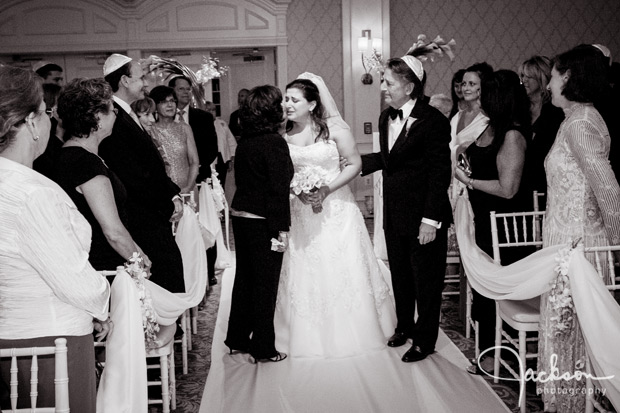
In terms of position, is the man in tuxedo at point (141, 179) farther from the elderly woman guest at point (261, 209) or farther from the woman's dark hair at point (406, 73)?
the woman's dark hair at point (406, 73)

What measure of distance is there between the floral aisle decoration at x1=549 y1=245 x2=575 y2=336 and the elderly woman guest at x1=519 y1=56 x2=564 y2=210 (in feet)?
3.19

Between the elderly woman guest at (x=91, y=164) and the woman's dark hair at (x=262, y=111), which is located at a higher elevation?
the woman's dark hair at (x=262, y=111)

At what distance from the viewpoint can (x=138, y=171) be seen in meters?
3.54

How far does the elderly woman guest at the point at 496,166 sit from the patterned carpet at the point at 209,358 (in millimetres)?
286

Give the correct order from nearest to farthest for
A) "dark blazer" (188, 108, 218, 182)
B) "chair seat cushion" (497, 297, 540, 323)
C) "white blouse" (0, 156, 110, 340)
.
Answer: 1. "white blouse" (0, 156, 110, 340)
2. "chair seat cushion" (497, 297, 540, 323)
3. "dark blazer" (188, 108, 218, 182)

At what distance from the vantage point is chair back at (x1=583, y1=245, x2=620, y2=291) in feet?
9.13

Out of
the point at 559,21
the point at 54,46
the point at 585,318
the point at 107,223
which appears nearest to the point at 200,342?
the point at 107,223

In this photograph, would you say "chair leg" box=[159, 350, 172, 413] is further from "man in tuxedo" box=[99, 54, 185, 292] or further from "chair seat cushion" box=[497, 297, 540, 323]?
"chair seat cushion" box=[497, 297, 540, 323]

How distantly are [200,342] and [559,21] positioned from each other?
840cm

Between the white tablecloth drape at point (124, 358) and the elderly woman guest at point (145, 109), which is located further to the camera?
the elderly woman guest at point (145, 109)

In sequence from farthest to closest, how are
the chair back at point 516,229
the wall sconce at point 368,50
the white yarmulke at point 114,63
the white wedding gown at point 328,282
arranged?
the wall sconce at point 368,50
the white wedding gown at point 328,282
the white yarmulke at point 114,63
the chair back at point 516,229

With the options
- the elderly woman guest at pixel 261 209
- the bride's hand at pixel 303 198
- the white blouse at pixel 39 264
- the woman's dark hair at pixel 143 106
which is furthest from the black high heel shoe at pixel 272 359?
the white blouse at pixel 39 264

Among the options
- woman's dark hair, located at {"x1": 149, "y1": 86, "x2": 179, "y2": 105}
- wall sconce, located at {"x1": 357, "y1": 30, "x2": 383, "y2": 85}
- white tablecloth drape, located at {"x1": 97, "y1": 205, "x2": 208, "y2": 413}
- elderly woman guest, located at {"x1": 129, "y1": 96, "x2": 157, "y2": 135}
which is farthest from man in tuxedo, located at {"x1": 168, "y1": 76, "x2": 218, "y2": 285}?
wall sconce, located at {"x1": 357, "y1": 30, "x2": 383, "y2": 85}

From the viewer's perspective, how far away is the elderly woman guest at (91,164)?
8.79 ft
